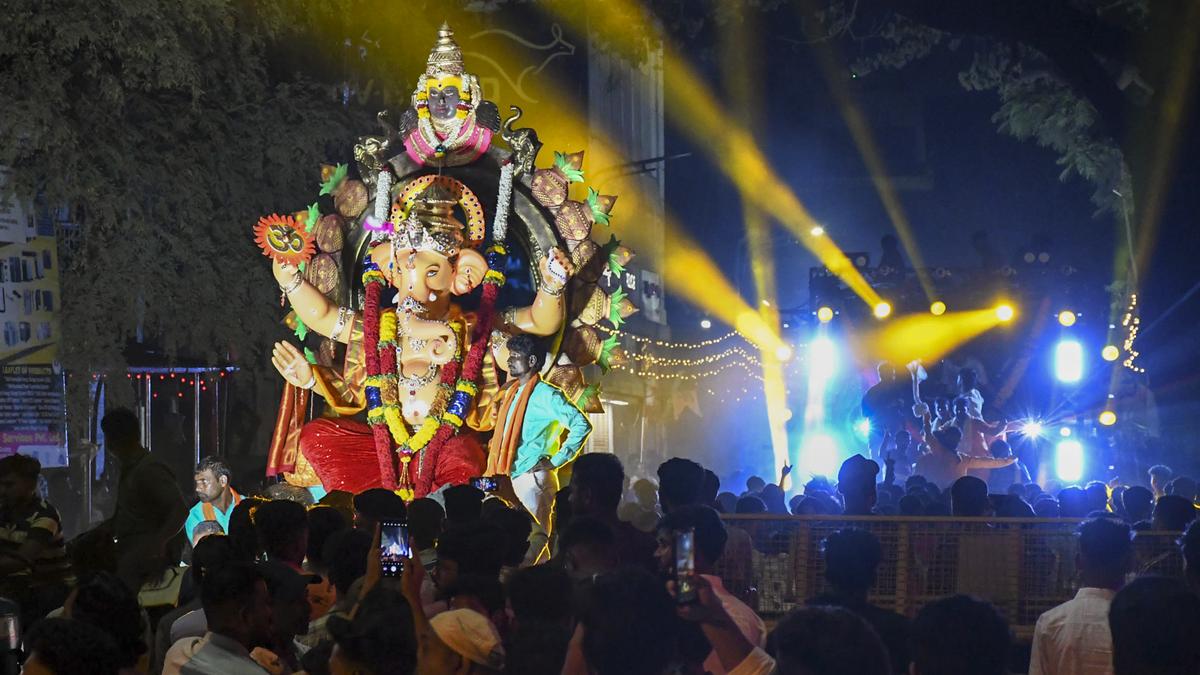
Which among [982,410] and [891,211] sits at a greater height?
[891,211]

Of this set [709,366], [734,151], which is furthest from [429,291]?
[734,151]

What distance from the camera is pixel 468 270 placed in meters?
12.7

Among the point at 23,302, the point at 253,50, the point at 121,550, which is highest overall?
the point at 253,50

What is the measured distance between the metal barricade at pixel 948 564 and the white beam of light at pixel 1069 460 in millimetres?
14689

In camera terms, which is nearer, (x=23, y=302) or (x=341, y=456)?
(x=341, y=456)

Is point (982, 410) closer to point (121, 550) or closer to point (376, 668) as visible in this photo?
point (121, 550)

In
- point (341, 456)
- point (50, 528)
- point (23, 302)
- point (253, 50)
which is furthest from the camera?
point (253, 50)

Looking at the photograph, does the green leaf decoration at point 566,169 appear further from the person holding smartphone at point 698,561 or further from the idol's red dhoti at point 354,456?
the person holding smartphone at point 698,561

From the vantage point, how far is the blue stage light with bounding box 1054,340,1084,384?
22880 millimetres

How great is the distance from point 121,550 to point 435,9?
11.5 meters

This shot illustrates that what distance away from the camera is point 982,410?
2259 cm

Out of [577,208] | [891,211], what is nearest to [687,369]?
[891,211]

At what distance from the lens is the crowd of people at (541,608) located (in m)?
4.40

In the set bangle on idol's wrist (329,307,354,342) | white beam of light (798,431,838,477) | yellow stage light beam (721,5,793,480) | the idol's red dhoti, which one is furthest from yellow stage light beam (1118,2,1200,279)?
yellow stage light beam (721,5,793,480)
